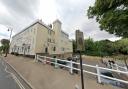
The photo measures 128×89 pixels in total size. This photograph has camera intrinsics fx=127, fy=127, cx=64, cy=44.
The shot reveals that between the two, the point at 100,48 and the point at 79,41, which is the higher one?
the point at 100,48

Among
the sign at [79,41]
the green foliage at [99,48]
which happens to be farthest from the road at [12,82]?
the green foliage at [99,48]

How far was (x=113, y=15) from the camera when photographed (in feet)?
28.0

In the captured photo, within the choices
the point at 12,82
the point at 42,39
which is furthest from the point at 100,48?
the point at 12,82

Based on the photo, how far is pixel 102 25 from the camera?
942 centimetres

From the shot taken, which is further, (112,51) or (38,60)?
(112,51)

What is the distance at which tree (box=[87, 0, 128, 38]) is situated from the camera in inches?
325

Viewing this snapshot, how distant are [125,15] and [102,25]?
1.77 m

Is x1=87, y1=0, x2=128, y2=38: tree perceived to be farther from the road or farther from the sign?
the road

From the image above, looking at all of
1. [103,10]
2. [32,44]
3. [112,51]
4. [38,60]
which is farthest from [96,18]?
[112,51]

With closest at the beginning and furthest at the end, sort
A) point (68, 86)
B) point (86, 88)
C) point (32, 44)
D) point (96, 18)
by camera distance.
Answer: point (86, 88) < point (68, 86) < point (96, 18) < point (32, 44)

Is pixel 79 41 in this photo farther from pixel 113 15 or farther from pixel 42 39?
pixel 42 39

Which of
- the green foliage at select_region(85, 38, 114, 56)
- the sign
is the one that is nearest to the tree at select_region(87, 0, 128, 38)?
the sign

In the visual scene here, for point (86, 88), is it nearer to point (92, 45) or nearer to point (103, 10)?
point (103, 10)

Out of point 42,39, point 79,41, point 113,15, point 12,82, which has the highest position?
point 42,39
